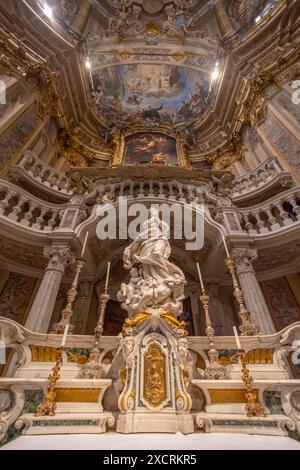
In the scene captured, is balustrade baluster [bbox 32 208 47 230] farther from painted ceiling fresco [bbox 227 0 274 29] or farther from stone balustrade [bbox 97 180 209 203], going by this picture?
painted ceiling fresco [bbox 227 0 274 29]

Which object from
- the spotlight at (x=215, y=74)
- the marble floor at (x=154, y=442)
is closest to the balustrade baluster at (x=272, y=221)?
the marble floor at (x=154, y=442)

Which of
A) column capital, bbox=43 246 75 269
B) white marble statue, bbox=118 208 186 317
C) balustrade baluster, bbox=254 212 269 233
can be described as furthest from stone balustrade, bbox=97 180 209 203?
white marble statue, bbox=118 208 186 317

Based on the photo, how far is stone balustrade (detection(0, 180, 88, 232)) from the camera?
6.47 meters

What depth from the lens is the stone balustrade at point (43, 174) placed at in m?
8.30

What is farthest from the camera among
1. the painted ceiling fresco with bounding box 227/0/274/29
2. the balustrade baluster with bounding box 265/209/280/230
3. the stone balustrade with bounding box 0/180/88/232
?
the painted ceiling fresco with bounding box 227/0/274/29

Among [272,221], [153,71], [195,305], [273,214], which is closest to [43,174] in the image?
[195,305]

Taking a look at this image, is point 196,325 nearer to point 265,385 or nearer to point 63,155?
point 265,385

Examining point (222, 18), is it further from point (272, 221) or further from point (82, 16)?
point (272, 221)

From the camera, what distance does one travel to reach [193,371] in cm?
317

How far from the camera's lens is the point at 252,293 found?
5.53m

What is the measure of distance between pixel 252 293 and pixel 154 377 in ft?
12.5

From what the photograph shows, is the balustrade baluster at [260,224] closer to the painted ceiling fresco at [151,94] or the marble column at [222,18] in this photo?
the painted ceiling fresco at [151,94]

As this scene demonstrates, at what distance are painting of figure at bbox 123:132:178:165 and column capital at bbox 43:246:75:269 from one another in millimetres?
7834
